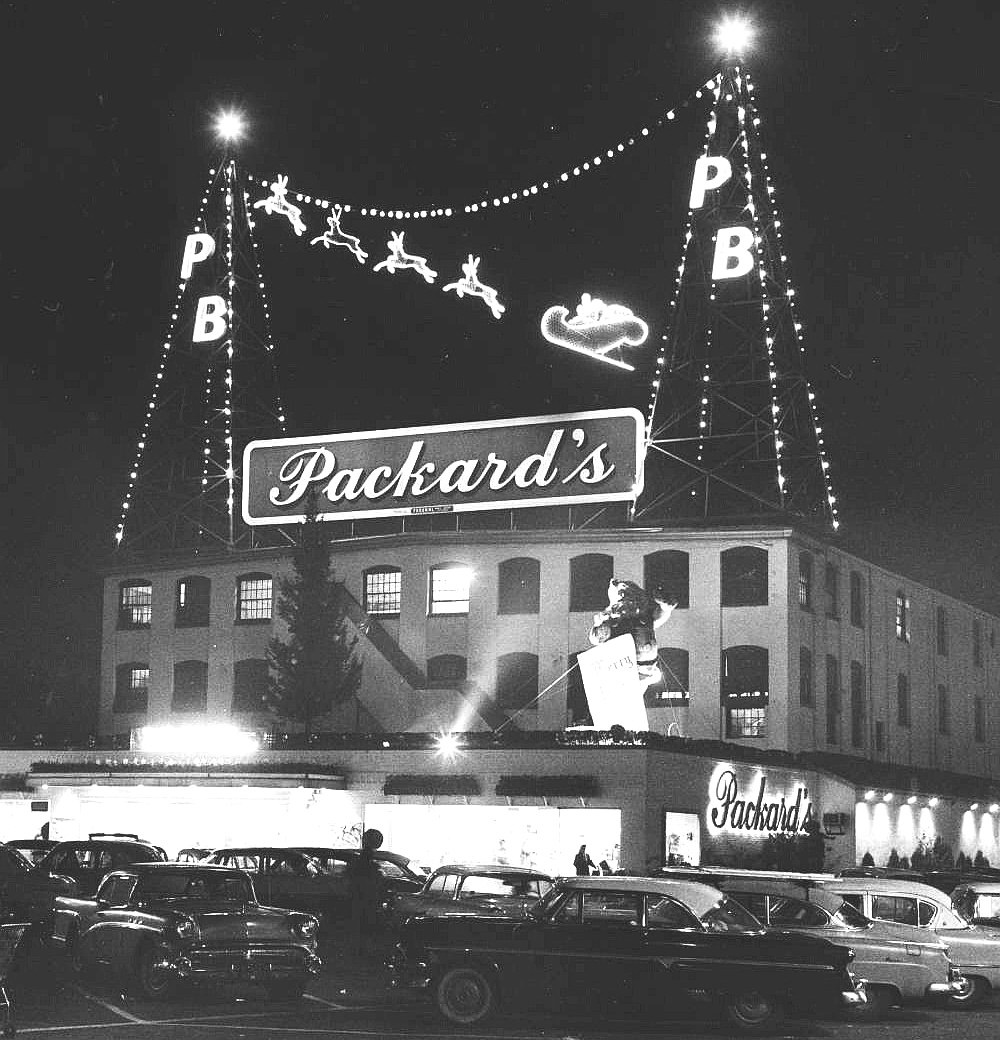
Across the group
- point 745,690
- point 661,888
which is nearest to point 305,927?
point 661,888

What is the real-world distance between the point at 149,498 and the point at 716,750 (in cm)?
2495

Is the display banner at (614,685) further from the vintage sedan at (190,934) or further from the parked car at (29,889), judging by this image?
the vintage sedan at (190,934)

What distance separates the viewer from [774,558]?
1914 inches

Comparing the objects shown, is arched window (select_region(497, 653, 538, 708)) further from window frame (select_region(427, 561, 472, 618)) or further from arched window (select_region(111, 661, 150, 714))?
arched window (select_region(111, 661, 150, 714))

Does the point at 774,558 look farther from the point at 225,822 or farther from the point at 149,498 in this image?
the point at 149,498

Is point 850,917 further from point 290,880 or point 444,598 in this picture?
point 444,598

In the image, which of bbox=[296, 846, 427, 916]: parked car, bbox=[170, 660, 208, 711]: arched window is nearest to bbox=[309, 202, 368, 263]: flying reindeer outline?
bbox=[170, 660, 208, 711]: arched window

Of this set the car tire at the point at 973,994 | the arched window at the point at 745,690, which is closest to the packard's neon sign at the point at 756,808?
the arched window at the point at 745,690

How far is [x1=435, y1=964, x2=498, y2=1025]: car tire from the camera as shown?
60.8 feet

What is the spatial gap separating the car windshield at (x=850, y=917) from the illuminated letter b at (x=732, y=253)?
92.4 ft

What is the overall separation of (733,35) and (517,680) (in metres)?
19.7

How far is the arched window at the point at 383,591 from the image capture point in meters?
52.8

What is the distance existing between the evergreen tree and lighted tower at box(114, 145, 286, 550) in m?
5.84

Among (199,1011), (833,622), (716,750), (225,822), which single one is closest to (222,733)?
(225,822)
